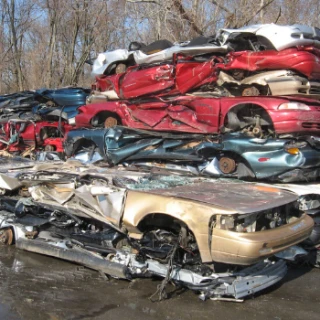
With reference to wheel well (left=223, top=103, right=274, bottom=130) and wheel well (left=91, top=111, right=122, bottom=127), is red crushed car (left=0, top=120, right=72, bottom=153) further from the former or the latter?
wheel well (left=223, top=103, right=274, bottom=130)

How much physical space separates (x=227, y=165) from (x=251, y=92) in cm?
139

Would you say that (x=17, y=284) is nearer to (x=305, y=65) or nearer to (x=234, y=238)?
(x=234, y=238)

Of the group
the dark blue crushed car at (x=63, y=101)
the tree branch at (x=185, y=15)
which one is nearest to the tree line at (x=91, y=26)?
the tree branch at (x=185, y=15)

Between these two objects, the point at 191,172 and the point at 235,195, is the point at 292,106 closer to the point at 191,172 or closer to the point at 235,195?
the point at 191,172

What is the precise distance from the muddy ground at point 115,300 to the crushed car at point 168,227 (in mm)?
171

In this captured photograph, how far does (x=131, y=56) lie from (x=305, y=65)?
144 inches

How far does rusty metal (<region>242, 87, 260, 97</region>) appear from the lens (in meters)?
6.95

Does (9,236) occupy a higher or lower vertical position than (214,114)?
lower

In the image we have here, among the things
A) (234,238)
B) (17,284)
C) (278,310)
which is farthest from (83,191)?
(278,310)

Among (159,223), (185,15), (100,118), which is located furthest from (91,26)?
(159,223)

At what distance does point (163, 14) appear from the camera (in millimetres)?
13859

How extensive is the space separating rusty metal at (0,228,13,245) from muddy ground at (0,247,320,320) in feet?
2.75

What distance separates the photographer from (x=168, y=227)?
480cm

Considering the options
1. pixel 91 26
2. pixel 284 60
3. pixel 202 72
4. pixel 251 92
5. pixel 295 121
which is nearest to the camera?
pixel 295 121
